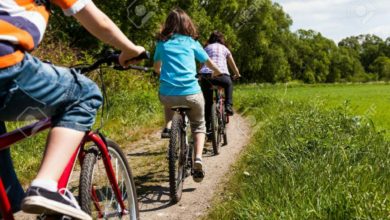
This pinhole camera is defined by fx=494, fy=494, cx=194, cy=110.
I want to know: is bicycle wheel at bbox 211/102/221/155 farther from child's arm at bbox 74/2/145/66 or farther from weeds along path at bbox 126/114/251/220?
child's arm at bbox 74/2/145/66

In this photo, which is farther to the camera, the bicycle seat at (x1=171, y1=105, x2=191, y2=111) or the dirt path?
the bicycle seat at (x1=171, y1=105, x2=191, y2=111)

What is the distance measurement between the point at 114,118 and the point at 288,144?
16.7 feet

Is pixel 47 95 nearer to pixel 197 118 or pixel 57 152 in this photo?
pixel 57 152

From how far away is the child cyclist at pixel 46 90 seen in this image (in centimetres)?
182

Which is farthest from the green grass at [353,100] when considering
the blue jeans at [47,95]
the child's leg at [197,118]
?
the blue jeans at [47,95]

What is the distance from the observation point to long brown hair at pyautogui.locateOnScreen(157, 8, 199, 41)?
515cm

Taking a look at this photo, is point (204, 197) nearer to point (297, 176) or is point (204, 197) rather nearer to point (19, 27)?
point (297, 176)

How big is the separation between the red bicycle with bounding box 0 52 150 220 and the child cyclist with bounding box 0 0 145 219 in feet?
0.40

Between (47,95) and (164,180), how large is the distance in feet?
12.5

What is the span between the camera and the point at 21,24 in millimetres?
1858

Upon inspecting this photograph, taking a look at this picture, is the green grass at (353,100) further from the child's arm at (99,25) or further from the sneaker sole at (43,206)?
the sneaker sole at (43,206)

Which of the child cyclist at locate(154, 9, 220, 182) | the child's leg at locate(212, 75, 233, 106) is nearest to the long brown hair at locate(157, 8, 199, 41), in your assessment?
the child cyclist at locate(154, 9, 220, 182)

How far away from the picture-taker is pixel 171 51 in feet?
16.7

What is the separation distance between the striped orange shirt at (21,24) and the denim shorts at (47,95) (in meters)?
0.04
